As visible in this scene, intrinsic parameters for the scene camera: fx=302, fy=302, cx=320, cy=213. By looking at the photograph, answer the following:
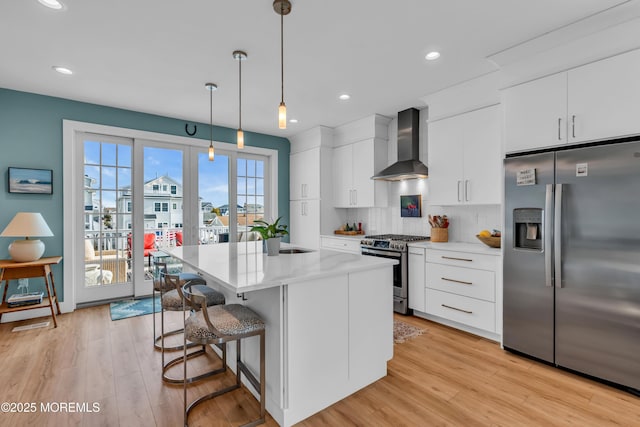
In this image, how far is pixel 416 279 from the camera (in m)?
3.58

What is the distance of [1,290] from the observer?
3.49 m

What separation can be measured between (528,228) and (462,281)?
2.82 feet

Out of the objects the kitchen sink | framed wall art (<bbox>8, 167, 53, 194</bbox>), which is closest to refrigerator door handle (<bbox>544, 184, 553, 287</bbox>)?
the kitchen sink

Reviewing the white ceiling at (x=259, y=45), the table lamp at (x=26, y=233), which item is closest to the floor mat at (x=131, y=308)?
the table lamp at (x=26, y=233)

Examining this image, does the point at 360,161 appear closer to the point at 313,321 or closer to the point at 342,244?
the point at 342,244

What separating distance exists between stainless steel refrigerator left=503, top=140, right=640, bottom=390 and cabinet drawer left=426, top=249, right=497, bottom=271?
220 millimetres

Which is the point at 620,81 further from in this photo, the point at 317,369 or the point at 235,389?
the point at 235,389

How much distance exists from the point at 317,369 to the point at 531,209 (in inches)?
85.0

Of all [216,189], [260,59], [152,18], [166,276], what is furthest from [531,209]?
[216,189]

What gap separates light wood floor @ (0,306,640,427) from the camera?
1846mm

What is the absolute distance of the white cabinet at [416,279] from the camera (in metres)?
3.52

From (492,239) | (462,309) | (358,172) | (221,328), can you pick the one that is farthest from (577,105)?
(221,328)

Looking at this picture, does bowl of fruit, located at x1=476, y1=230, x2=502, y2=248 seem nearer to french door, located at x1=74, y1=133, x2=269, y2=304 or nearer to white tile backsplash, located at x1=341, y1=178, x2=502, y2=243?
white tile backsplash, located at x1=341, y1=178, x2=502, y2=243

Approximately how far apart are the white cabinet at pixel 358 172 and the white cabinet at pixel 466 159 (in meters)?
0.95
